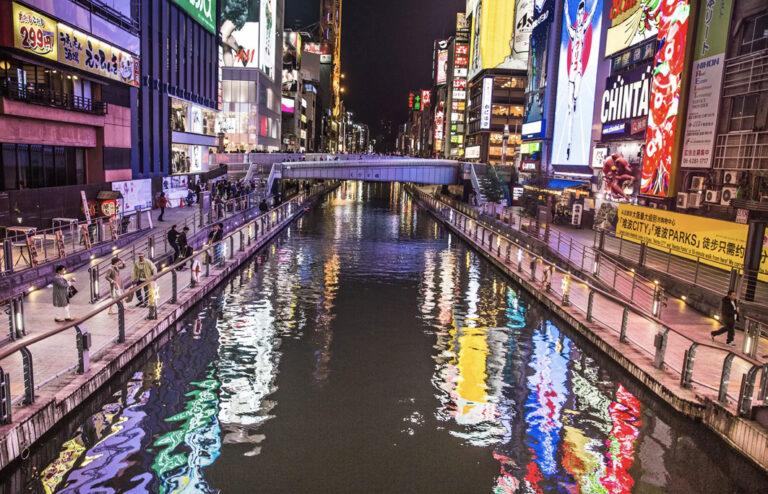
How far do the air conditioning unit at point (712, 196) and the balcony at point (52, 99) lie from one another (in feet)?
103

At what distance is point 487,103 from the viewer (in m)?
108

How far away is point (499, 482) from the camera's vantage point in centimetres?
882

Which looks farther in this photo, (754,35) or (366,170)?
(366,170)

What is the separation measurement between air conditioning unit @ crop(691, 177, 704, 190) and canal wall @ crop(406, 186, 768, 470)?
1153cm

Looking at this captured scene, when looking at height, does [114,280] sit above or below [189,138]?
below

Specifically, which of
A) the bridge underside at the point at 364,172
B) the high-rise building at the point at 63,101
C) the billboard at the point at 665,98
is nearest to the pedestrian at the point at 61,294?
the high-rise building at the point at 63,101

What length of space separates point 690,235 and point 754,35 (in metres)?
9.61

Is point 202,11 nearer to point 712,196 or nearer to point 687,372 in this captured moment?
point 712,196

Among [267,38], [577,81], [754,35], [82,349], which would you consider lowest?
[82,349]

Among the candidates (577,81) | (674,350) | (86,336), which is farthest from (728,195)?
(577,81)

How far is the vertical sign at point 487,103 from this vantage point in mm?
107750

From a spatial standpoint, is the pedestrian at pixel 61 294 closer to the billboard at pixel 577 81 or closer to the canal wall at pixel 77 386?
the canal wall at pixel 77 386

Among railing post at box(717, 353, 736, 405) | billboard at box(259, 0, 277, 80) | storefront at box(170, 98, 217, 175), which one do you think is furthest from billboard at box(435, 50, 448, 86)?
railing post at box(717, 353, 736, 405)

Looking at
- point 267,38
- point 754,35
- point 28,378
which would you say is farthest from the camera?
point 267,38
